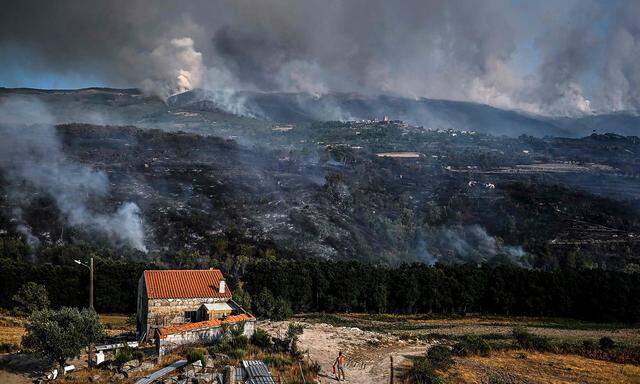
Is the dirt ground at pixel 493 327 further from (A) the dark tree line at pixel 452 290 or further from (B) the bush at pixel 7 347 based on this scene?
(B) the bush at pixel 7 347

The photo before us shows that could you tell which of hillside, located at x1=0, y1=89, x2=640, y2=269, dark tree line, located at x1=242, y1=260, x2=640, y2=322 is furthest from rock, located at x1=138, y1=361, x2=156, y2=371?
hillside, located at x1=0, y1=89, x2=640, y2=269

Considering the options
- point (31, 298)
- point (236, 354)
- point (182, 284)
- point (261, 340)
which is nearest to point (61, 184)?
point (31, 298)

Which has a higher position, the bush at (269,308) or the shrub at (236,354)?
the shrub at (236,354)

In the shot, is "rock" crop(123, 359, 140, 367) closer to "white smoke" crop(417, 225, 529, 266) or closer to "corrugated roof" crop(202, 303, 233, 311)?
"corrugated roof" crop(202, 303, 233, 311)

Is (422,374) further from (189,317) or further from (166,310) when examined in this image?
(166,310)

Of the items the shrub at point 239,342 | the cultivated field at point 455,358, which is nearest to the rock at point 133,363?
the shrub at point 239,342

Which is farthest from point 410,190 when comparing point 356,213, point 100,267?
point 100,267

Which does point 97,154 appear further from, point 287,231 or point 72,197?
point 287,231
